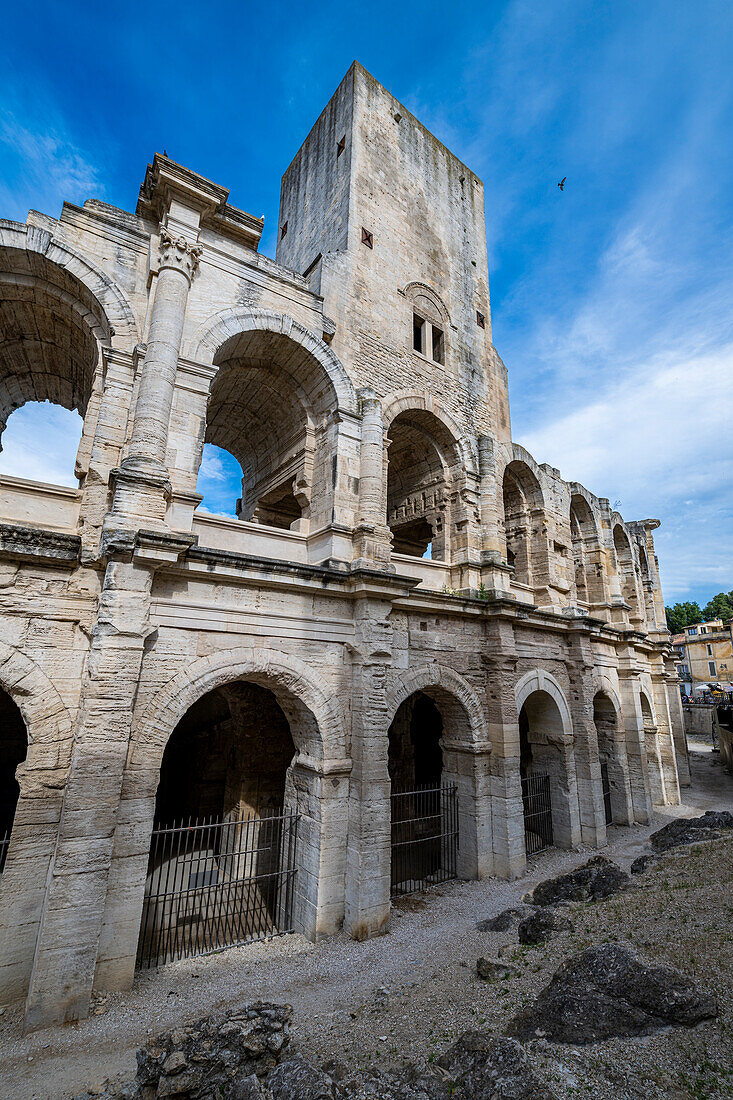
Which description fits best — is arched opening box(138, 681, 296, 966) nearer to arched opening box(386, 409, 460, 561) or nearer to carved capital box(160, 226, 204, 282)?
arched opening box(386, 409, 460, 561)

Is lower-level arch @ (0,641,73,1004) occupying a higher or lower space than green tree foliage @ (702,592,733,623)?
lower

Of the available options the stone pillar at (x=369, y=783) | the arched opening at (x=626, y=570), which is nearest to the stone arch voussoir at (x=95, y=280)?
the stone pillar at (x=369, y=783)

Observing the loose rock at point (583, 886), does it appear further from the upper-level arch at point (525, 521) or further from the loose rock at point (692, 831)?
the upper-level arch at point (525, 521)

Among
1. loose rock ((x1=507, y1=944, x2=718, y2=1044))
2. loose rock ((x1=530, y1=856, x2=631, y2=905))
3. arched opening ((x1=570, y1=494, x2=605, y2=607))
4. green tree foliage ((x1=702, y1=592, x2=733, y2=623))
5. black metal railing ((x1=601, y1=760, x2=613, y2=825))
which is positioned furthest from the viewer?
green tree foliage ((x1=702, y1=592, x2=733, y2=623))

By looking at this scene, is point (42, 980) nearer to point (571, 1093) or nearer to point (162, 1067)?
point (162, 1067)

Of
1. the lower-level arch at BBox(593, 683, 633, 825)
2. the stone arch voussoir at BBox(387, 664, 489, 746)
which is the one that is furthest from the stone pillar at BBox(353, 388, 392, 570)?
the lower-level arch at BBox(593, 683, 633, 825)

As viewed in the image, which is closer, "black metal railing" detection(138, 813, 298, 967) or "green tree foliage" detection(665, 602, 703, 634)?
"black metal railing" detection(138, 813, 298, 967)

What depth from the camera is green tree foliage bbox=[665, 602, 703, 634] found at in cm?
5488

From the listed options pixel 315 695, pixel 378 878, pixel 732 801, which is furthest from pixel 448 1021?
pixel 732 801

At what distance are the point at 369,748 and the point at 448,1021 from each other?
10.6ft

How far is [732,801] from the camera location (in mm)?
18547

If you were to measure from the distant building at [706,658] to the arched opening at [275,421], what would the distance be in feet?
146

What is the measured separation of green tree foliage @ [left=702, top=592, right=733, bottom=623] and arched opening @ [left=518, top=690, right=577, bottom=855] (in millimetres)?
49228

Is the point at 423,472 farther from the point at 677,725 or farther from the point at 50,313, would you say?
the point at 677,725
